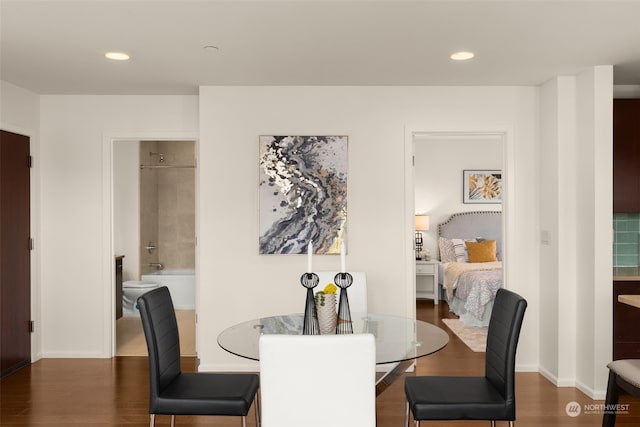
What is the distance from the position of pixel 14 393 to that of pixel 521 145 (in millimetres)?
4432

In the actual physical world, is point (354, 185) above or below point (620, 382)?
above

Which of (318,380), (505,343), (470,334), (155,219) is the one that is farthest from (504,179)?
(155,219)

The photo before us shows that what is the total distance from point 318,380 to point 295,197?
8.30 ft

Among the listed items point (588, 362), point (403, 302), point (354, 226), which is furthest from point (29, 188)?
point (588, 362)

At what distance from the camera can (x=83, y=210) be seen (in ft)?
15.5

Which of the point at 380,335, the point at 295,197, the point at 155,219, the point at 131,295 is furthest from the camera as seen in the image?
Result: the point at 155,219

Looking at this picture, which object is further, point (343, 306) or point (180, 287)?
point (180, 287)

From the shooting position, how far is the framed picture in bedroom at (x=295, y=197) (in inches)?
168

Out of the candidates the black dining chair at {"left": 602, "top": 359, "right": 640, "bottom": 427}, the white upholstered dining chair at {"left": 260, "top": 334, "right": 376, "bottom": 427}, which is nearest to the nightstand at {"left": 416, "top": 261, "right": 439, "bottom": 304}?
the black dining chair at {"left": 602, "top": 359, "right": 640, "bottom": 427}

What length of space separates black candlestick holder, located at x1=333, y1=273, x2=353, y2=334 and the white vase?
0.23 ft

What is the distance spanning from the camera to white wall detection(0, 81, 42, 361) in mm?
4395

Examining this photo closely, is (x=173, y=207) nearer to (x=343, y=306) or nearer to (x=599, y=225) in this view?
(x=343, y=306)

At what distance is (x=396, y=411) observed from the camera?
136 inches
